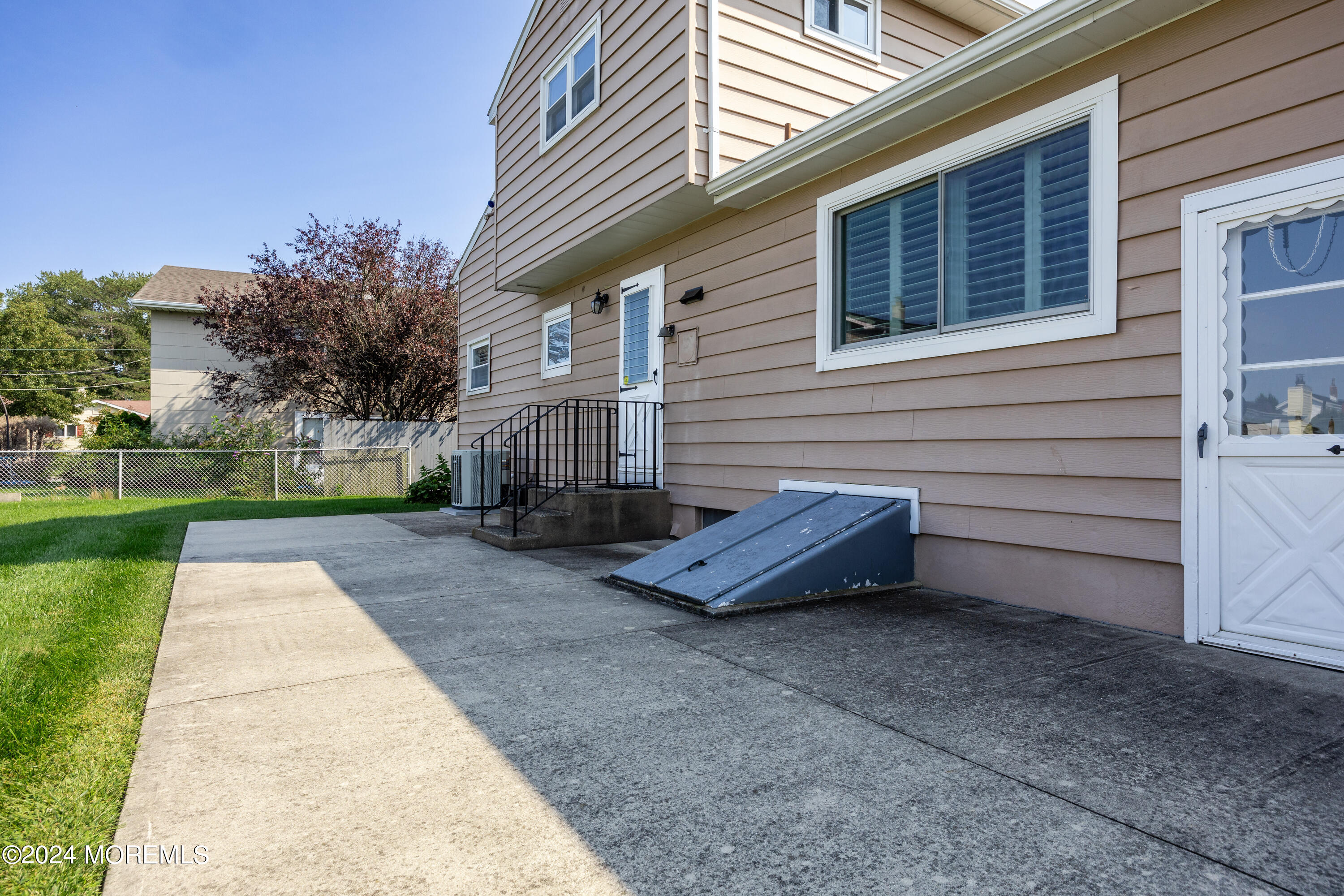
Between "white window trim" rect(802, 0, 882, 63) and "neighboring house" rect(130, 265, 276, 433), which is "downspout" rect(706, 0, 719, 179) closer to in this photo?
"white window trim" rect(802, 0, 882, 63)

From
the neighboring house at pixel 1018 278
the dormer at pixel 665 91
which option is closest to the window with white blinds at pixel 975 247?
the neighboring house at pixel 1018 278

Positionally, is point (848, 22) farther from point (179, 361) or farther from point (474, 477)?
point (179, 361)

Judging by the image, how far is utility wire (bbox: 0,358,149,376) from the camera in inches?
1347

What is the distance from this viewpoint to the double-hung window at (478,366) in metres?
11.1

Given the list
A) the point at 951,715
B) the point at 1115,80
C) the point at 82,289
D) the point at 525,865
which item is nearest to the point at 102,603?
the point at 525,865

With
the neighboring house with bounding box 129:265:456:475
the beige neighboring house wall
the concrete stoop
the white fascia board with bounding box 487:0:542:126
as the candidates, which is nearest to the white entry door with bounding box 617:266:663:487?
the concrete stoop

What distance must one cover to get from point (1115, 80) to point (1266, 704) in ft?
9.53

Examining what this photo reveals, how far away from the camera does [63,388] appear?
117 ft

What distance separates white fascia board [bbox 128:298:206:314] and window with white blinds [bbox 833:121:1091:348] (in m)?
17.6

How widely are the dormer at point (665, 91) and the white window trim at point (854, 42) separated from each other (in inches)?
0.5

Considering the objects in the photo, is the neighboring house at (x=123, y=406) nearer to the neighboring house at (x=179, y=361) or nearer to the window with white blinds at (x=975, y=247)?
the neighboring house at (x=179, y=361)

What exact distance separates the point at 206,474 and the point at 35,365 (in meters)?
32.3

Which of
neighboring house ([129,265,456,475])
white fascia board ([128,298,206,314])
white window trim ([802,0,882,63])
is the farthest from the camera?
neighboring house ([129,265,456,475])

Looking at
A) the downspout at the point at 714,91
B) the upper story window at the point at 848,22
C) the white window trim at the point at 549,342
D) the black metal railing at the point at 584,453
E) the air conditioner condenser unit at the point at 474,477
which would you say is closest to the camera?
the downspout at the point at 714,91
